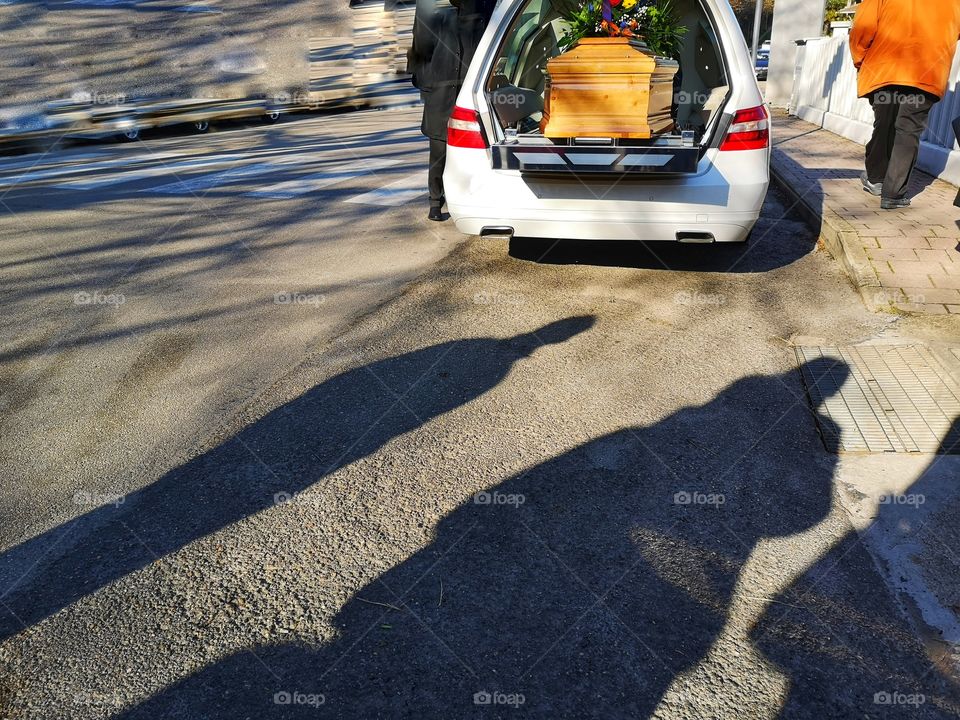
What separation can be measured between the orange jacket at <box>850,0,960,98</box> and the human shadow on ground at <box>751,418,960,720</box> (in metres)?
5.12

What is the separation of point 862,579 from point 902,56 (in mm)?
5657

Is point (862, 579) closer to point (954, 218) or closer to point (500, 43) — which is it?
point (500, 43)

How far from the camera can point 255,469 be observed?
3.51m

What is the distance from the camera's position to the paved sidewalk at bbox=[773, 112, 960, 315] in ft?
17.2

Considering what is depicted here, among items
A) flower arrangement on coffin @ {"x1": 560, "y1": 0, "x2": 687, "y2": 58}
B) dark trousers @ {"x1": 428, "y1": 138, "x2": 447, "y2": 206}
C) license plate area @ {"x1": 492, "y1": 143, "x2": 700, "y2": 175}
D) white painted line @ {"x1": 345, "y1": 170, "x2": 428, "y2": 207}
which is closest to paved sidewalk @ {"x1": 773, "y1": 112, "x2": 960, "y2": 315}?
license plate area @ {"x1": 492, "y1": 143, "x2": 700, "y2": 175}

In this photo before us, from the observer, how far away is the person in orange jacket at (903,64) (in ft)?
22.2

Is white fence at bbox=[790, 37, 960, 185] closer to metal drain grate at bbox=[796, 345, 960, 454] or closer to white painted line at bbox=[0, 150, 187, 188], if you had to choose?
metal drain grate at bbox=[796, 345, 960, 454]

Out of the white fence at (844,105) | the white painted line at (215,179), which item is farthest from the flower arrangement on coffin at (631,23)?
the white painted line at (215,179)

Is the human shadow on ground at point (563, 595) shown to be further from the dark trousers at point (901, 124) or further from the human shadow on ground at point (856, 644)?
the dark trousers at point (901, 124)

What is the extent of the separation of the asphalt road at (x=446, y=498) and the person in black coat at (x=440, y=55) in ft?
5.52

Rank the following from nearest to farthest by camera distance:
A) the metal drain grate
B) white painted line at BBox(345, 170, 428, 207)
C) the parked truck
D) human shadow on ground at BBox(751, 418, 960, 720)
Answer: human shadow on ground at BBox(751, 418, 960, 720) → the metal drain grate → white painted line at BBox(345, 170, 428, 207) → the parked truck

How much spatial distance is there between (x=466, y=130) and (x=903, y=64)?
3.91 meters

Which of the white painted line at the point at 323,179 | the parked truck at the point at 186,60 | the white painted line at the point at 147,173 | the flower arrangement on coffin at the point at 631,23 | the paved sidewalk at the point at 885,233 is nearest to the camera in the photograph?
the paved sidewalk at the point at 885,233

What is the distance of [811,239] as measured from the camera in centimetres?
698
